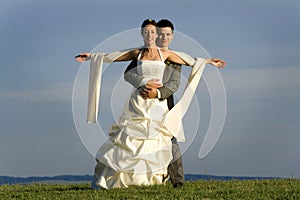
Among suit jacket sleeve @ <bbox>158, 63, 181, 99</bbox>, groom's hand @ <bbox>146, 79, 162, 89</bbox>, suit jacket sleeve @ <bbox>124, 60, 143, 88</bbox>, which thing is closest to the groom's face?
suit jacket sleeve @ <bbox>158, 63, 181, 99</bbox>

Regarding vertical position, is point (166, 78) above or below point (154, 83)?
above

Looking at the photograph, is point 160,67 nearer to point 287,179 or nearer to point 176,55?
point 176,55

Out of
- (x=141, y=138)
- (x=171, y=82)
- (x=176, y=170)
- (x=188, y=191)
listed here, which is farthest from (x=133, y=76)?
(x=188, y=191)

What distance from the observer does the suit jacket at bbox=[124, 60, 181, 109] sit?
13383mm

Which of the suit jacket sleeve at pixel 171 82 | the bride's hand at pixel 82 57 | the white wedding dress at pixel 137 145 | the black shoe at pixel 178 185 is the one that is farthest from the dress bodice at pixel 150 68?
the black shoe at pixel 178 185

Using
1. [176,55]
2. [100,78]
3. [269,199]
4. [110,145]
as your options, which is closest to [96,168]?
[110,145]

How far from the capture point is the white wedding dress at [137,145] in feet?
43.4

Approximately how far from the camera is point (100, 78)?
13.7 m

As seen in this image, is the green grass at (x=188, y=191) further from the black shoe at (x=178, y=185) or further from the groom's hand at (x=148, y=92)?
the groom's hand at (x=148, y=92)

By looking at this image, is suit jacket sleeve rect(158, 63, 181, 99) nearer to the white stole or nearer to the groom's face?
the white stole

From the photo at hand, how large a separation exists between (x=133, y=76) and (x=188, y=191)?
254 centimetres

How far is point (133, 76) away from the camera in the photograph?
13430mm

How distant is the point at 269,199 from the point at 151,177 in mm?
2865

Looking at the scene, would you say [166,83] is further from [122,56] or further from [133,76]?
[122,56]
